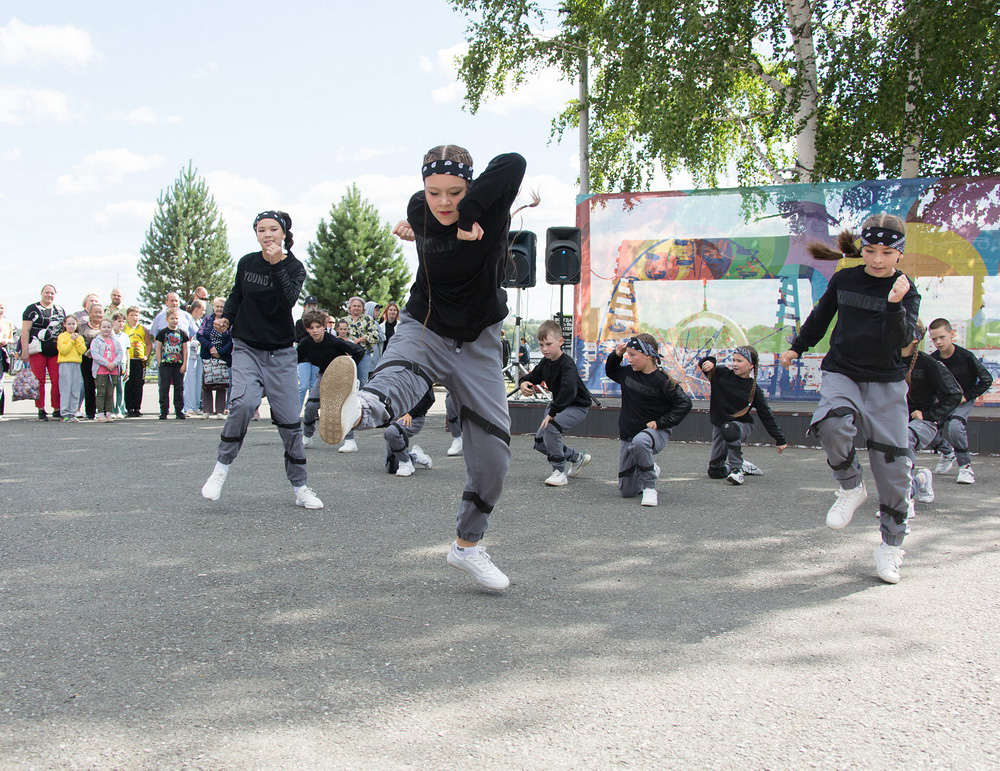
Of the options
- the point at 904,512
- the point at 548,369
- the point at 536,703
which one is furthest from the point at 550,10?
the point at 536,703

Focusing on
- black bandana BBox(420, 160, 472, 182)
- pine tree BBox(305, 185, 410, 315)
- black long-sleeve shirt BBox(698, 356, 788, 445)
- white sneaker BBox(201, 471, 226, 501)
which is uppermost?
pine tree BBox(305, 185, 410, 315)

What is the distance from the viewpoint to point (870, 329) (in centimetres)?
498

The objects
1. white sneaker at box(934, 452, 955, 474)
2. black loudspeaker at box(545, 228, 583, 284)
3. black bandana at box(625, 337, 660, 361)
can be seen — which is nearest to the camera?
black bandana at box(625, 337, 660, 361)

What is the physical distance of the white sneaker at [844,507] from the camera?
5.20 metres

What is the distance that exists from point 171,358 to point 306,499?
30.7ft

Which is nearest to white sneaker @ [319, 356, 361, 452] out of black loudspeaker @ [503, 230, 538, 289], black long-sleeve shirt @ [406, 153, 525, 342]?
black long-sleeve shirt @ [406, 153, 525, 342]

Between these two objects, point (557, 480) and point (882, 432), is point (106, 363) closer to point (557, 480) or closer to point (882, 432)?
point (557, 480)

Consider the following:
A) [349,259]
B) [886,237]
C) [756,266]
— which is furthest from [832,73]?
[349,259]

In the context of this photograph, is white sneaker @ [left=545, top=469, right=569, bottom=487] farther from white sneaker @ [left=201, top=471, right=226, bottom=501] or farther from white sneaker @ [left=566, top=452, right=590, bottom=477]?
white sneaker @ [left=201, top=471, right=226, bottom=501]

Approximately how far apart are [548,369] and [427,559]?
13.0 feet

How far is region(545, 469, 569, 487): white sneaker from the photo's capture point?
8.35m

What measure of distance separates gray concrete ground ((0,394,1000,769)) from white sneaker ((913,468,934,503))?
0.57 metres

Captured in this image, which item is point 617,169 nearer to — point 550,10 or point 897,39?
point 550,10

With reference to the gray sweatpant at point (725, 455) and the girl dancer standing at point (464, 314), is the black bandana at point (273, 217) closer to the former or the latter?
the girl dancer standing at point (464, 314)
